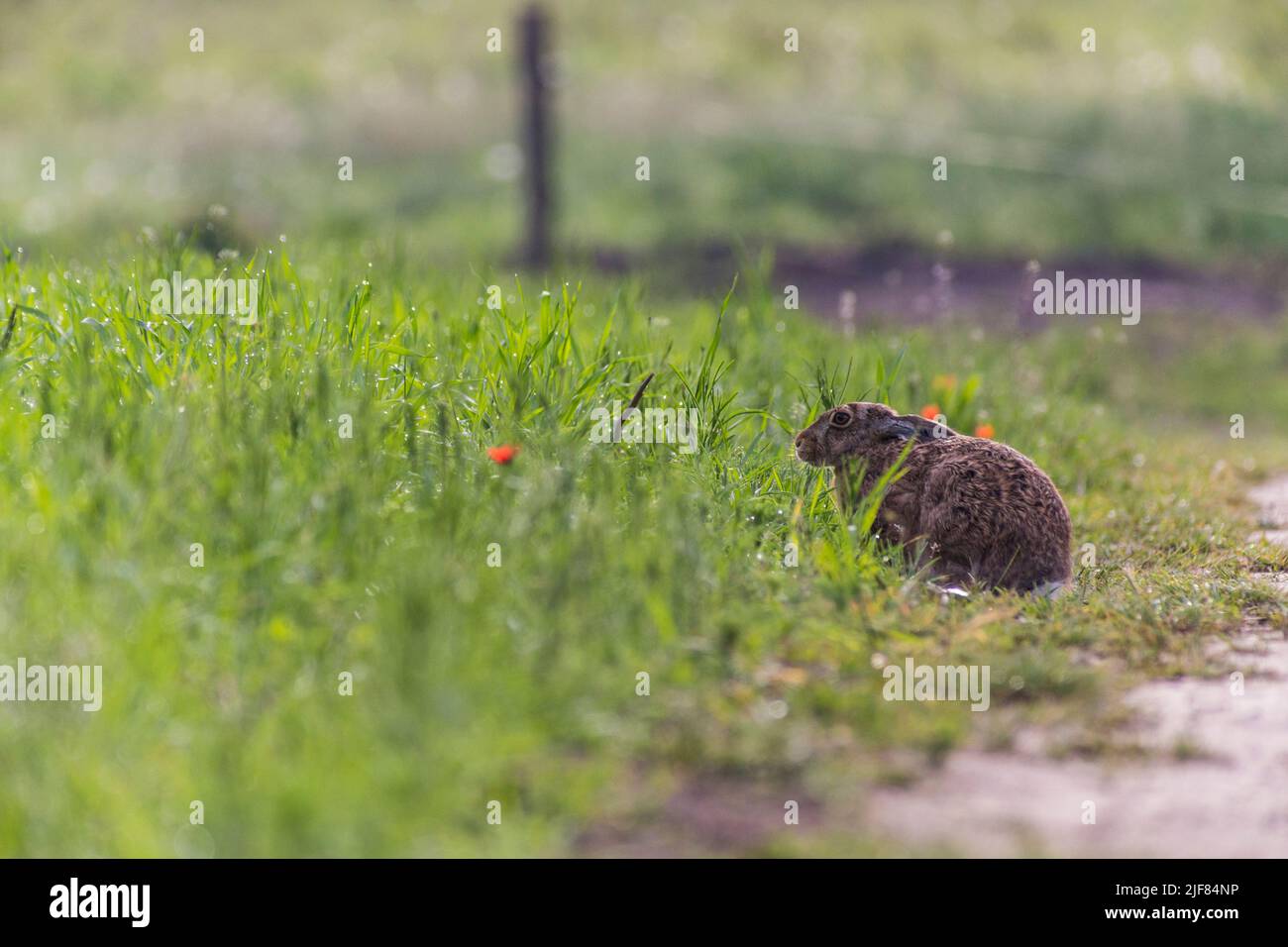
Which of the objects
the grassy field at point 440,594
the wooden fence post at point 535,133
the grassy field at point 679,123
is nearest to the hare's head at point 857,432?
the grassy field at point 440,594

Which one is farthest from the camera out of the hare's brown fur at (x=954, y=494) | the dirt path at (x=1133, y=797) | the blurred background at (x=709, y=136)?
the blurred background at (x=709, y=136)

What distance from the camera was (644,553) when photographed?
4551mm

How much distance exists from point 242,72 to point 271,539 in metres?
18.7

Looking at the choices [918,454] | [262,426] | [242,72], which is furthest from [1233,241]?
[242,72]

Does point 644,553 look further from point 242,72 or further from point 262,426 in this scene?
point 242,72

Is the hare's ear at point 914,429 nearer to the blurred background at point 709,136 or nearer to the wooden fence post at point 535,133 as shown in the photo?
the blurred background at point 709,136

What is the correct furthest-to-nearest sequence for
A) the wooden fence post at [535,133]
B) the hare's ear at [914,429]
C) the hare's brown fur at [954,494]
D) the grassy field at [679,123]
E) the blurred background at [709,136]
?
the grassy field at [679,123]
the blurred background at [709,136]
the wooden fence post at [535,133]
the hare's ear at [914,429]
the hare's brown fur at [954,494]

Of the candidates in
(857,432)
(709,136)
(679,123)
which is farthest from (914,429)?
(679,123)

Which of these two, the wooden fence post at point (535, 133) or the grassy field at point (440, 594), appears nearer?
the grassy field at point (440, 594)

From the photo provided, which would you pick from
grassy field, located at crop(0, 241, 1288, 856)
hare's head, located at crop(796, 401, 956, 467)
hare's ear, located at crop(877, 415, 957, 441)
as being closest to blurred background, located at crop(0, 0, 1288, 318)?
grassy field, located at crop(0, 241, 1288, 856)

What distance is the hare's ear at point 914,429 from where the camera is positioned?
6.04m

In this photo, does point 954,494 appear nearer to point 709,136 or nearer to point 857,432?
point 857,432

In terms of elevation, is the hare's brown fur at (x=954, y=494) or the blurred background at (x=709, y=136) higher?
the blurred background at (x=709, y=136)

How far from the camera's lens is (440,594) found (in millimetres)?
4055
